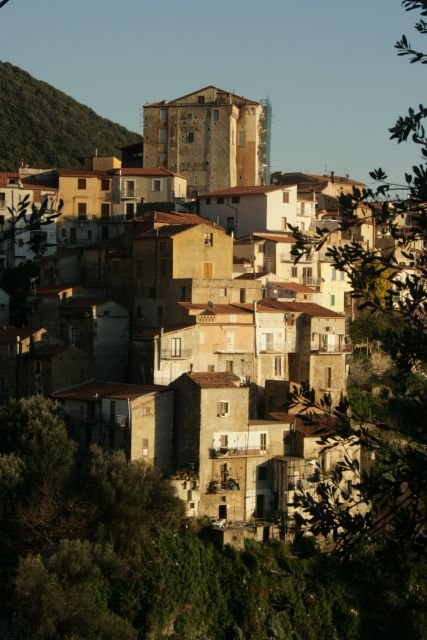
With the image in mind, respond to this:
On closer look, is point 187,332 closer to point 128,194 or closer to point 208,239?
point 208,239

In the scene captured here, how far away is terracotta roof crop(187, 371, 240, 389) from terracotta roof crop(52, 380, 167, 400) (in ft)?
3.22

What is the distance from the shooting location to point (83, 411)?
4194 centimetres

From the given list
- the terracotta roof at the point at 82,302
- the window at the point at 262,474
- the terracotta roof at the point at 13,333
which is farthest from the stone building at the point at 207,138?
the window at the point at 262,474

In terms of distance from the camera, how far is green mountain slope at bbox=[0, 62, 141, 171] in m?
89.2

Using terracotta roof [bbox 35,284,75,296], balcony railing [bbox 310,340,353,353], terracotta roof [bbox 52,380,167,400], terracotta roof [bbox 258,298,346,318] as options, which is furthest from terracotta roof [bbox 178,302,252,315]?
terracotta roof [bbox 35,284,75,296]

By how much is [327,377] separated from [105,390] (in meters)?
7.34

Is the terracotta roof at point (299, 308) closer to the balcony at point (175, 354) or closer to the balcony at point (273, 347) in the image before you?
the balcony at point (273, 347)

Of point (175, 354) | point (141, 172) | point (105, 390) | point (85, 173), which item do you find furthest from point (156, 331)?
point (85, 173)

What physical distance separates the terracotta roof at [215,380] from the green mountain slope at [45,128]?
43.3m

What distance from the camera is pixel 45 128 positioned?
95625mm

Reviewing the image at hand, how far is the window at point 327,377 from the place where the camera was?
45469mm

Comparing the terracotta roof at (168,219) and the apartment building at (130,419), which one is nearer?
the apartment building at (130,419)

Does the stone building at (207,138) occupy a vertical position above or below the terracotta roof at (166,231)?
above

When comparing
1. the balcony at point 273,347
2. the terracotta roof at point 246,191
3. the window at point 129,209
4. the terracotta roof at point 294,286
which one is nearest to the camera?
the balcony at point 273,347
